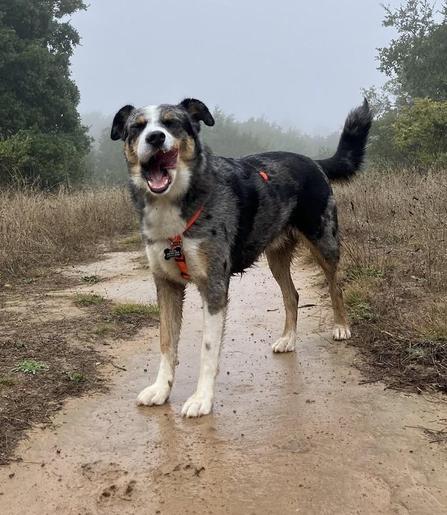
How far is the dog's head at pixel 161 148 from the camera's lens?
3.43 m

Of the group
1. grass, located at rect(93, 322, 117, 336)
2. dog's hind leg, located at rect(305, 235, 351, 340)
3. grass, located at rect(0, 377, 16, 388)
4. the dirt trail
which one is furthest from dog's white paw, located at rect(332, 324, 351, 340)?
grass, located at rect(0, 377, 16, 388)

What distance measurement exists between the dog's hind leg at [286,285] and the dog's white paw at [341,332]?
34 centimetres

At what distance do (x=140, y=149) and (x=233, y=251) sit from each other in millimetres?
971

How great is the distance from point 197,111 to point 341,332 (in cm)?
212

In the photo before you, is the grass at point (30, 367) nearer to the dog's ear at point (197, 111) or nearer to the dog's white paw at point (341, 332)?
the dog's ear at point (197, 111)

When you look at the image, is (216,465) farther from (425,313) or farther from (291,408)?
(425,313)

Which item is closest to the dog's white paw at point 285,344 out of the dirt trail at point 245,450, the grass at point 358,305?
the dirt trail at point 245,450

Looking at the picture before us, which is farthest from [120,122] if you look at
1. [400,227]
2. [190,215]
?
[400,227]

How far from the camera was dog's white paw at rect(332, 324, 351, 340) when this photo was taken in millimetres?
4680

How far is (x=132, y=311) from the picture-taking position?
5406 mm

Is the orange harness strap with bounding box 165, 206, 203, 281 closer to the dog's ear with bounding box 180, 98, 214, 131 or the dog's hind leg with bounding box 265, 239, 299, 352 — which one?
the dog's ear with bounding box 180, 98, 214, 131

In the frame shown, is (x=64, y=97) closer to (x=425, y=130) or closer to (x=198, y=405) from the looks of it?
(x=425, y=130)

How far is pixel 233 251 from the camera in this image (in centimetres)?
394

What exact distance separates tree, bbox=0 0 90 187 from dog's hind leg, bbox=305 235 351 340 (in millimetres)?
17477
